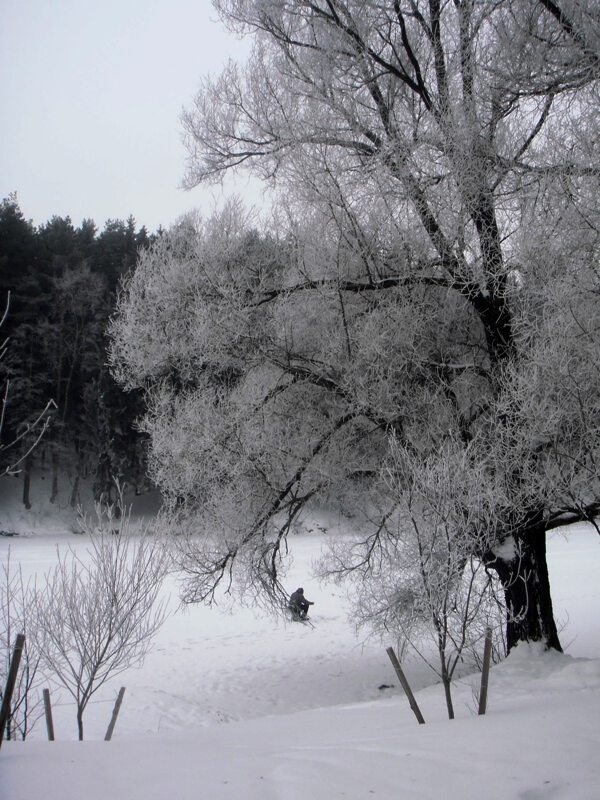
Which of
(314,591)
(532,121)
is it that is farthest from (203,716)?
(314,591)

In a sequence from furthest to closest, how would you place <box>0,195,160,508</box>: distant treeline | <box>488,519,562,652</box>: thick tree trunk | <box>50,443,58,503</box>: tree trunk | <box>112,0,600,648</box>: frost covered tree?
<box>50,443,58,503</box>: tree trunk
<box>0,195,160,508</box>: distant treeline
<box>488,519,562,652</box>: thick tree trunk
<box>112,0,600,648</box>: frost covered tree

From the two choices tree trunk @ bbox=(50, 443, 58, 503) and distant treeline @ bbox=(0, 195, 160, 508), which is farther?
tree trunk @ bbox=(50, 443, 58, 503)

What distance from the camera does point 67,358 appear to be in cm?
3866

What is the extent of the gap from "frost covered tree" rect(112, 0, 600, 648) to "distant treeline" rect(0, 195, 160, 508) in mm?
24000

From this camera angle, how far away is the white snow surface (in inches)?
163

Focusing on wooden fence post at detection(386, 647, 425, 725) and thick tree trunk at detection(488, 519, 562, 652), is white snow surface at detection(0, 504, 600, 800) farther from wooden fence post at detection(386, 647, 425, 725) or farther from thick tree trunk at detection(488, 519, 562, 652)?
thick tree trunk at detection(488, 519, 562, 652)

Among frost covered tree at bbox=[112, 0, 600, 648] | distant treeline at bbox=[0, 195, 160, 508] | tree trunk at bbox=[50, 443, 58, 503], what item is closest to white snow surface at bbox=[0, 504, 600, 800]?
frost covered tree at bbox=[112, 0, 600, 648]

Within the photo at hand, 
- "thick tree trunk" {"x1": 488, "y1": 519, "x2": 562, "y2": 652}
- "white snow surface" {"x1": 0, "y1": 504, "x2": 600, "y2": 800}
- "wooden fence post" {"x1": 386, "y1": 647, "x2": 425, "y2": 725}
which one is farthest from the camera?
"thick tree trunk" {"x1": 488, "y1": 519, "x2": 562, "y2": 652}

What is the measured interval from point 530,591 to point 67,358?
1330 inches

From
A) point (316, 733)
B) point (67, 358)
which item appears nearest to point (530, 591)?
point (316, 733)

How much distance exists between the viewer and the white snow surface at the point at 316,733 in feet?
13.5

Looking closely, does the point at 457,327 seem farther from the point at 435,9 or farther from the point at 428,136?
the point at 435,9

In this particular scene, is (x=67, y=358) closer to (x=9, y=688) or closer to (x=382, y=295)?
(x=382, y=295)

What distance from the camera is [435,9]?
10641 millimetres
